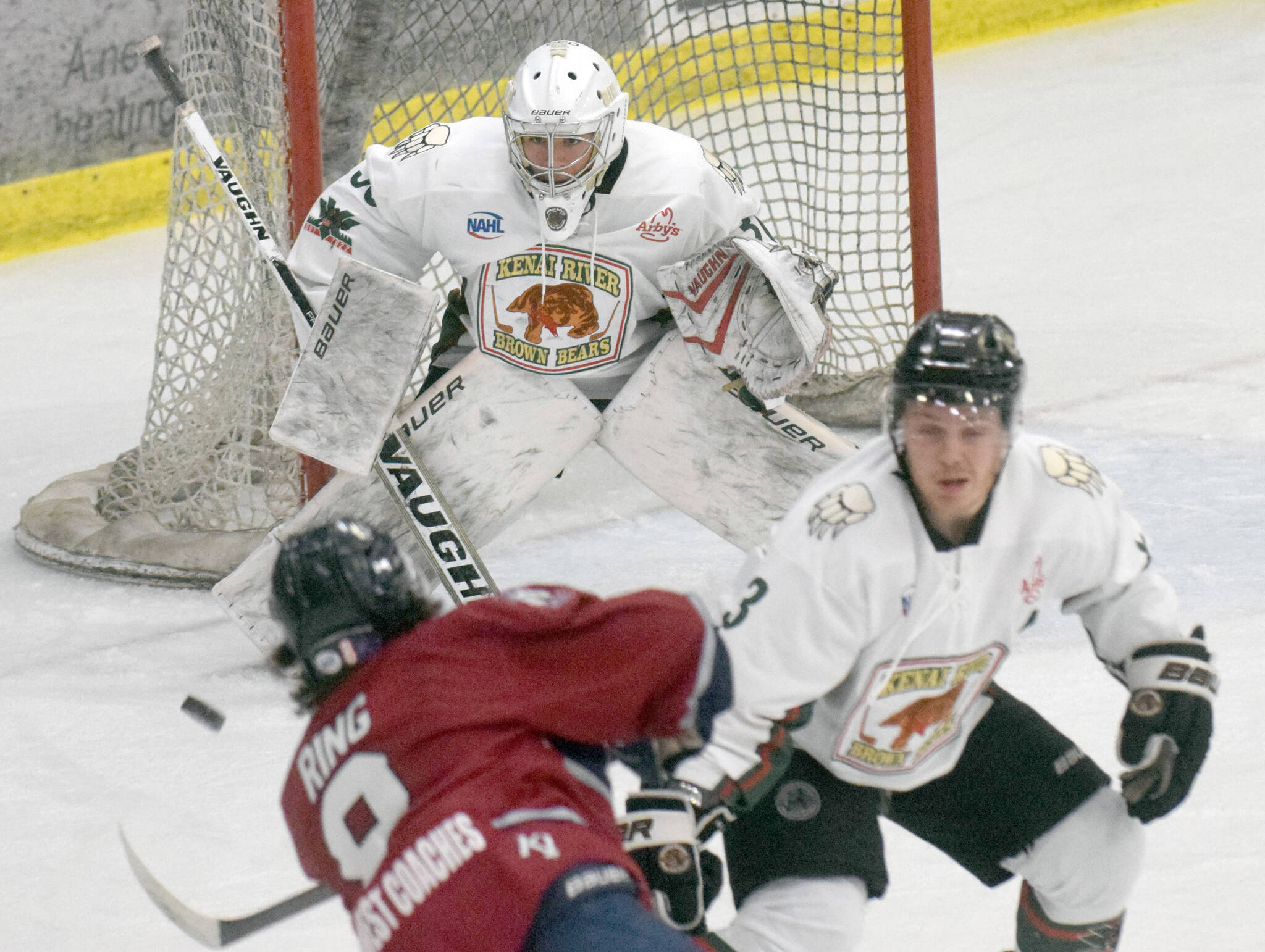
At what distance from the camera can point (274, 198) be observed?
3420mm

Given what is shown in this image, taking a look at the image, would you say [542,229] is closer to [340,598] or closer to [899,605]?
[899,605]

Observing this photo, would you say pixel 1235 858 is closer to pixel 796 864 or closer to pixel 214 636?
pixel 796 864

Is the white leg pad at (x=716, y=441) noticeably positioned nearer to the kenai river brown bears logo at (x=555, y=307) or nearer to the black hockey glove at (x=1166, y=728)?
the kenai river brown bears logo at (x=555, y=307)

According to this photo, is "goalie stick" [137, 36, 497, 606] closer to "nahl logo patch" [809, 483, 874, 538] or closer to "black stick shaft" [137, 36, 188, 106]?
"black stick shaft" [137, 36, 188, 106]

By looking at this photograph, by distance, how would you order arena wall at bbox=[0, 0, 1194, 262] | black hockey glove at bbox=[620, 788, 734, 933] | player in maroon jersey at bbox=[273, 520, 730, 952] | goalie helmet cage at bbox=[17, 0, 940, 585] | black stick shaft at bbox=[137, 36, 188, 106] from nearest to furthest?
player in maroon jersey at bbox=[273, 520, 730, 952] < black hockey glove at bbox=[620, 788, 734, 933] < black stick shaft at bbox=[137, 36, 188, 106] < goalie helmet cage at bbox=[17, 0, 940, 585] < arena wall at bbox=[0, 0, 1194, 262]

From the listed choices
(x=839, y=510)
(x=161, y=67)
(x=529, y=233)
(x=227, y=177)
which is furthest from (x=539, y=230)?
(x=839, y=510)

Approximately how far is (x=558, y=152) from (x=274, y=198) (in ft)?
3.02

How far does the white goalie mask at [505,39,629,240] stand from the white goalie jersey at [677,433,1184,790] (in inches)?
45.3

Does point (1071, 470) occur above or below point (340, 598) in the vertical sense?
below

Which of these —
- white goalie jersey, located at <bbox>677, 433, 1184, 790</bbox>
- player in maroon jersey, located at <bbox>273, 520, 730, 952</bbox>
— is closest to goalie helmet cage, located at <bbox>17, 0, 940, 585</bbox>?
white goalie jersey, located at <bbox>677, 433, 1184, 790</bbox>

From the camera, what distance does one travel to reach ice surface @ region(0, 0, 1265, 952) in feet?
7.54

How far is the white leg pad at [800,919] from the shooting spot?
5.35 feet

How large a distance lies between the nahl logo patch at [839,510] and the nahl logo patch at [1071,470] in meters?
0.19

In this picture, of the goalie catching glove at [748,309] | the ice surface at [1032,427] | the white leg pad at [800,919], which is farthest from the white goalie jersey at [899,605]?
the goalie catching glove at [748,309]
